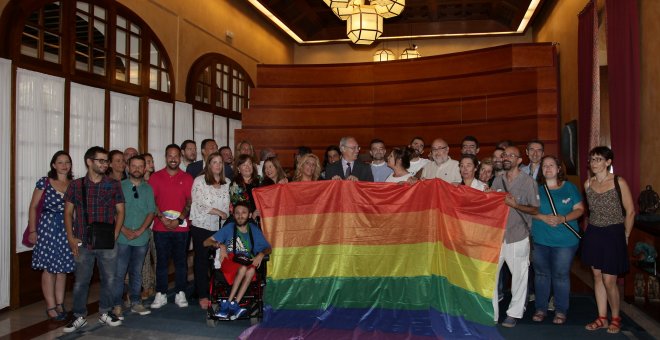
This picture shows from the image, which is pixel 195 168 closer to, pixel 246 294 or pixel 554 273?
pixel 246 294

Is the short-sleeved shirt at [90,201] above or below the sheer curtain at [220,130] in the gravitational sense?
below

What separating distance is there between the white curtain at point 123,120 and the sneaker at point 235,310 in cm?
341

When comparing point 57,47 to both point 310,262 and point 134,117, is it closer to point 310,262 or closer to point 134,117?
point 134,117

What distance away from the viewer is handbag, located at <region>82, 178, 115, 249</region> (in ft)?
14.3

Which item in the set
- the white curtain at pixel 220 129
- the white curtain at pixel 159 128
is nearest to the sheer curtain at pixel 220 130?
the white curtain at pixel 220 129

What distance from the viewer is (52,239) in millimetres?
4723

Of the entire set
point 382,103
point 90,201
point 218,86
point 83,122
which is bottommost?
point 90,201

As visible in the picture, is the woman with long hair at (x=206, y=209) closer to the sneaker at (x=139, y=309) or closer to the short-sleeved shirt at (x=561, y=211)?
the sneaker at (x=139, y=309)

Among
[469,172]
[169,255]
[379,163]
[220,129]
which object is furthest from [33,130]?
[220,129]

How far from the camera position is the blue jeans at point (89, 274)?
449 centimetres

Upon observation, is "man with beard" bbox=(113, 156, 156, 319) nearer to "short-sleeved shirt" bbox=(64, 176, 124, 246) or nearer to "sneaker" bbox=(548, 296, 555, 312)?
"short-sleeved shirt" bbox=(64, 176, 124, 246)

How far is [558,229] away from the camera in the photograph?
4.32 m

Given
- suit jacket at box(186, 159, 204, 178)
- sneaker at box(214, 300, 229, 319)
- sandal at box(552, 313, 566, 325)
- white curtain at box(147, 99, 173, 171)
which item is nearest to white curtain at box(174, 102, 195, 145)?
white curtain at box(147, 99, 173, 171)

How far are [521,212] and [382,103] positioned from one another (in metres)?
5.19
